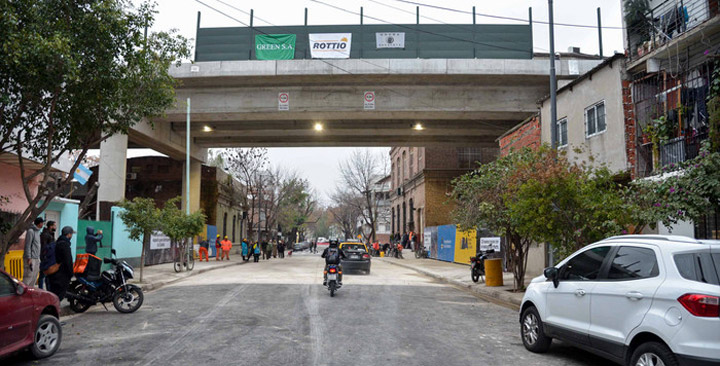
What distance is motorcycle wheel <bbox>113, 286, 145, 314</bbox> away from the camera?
10.4 meters

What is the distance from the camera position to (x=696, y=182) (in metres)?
7.95

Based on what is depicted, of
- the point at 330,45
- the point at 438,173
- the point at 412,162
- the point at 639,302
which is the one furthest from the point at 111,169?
the point at 412,162

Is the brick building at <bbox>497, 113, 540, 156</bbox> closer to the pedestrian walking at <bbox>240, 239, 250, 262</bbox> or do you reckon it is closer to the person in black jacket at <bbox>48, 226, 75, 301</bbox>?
the person in black jacket at <bbox>48, 226, 75, 301</bbox>

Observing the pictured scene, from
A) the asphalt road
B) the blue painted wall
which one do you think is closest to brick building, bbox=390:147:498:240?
the blue painted wall

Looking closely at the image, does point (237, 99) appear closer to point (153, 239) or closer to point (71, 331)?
point (153, 239)

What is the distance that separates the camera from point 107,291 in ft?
34.7

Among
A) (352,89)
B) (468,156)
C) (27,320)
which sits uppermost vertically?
(352,89)

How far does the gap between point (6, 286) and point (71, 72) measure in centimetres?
384

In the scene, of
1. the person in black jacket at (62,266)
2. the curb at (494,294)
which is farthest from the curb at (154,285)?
the curb at (494,294)

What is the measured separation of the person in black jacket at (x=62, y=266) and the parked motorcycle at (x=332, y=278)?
19.7ft

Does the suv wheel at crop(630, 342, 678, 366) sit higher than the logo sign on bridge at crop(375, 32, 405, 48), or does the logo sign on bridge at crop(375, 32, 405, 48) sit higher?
the logo sign on bridge at crop(375, 32, 405, 48)

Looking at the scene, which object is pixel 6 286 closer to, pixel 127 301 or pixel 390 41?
pixel 127 301

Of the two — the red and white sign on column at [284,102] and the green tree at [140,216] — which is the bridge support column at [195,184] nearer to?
the red and white sign on column at [284,102]

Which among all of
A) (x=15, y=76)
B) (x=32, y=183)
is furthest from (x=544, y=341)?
(x=32, y=183)
